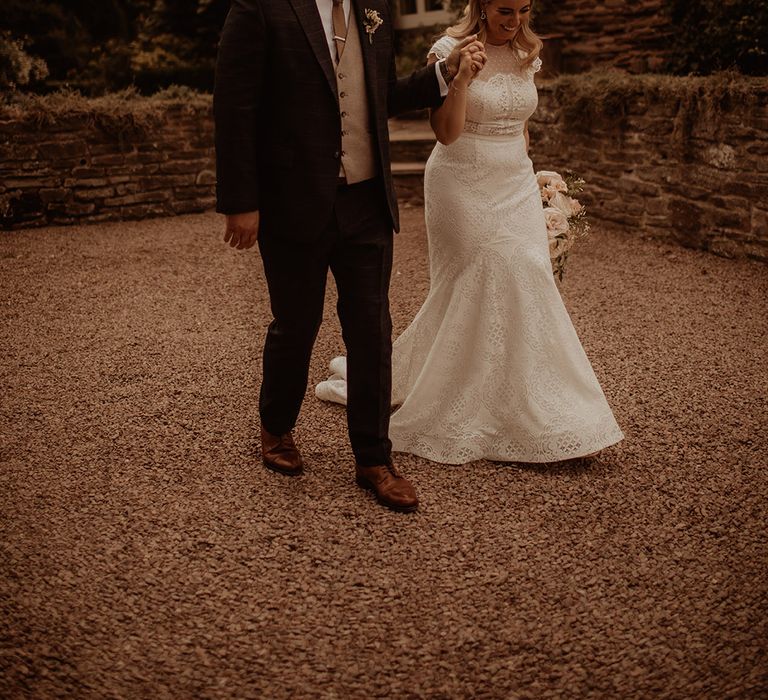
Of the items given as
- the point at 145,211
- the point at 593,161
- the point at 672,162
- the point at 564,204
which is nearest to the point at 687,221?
the point at 672,162

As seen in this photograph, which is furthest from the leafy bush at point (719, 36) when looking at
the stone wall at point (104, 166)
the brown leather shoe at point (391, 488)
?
the brown leather shoe at point (391, 488)

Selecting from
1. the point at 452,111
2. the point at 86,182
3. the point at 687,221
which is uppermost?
the point at 452,111

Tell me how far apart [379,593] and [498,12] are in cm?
228

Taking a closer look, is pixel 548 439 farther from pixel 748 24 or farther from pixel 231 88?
pixel 748 24

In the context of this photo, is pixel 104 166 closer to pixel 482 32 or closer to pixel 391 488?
pixel 482 32

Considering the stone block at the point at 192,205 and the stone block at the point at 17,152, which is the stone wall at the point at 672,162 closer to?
the stone block at the point at 192,205

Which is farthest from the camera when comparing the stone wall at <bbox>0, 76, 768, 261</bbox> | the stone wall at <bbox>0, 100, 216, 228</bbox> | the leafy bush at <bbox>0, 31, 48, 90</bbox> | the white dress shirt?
the leafy bush at <bbox>0, 31, 48, 90</bbox>

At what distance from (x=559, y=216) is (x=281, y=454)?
5.56 feet

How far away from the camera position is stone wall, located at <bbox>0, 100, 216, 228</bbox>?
795 cm

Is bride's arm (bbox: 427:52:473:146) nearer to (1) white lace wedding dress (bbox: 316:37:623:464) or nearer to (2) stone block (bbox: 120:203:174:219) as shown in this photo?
(1) white lace wedding dress (bbox: 316:37:623:464)

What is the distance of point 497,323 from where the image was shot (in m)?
3.31

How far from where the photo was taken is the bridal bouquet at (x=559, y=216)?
3676mm

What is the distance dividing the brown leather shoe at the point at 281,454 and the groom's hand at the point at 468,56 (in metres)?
1.62

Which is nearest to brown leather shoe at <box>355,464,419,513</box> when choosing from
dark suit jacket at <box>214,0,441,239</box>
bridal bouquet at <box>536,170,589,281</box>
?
dark suit jacket at <box>214,0,441,239</box>
